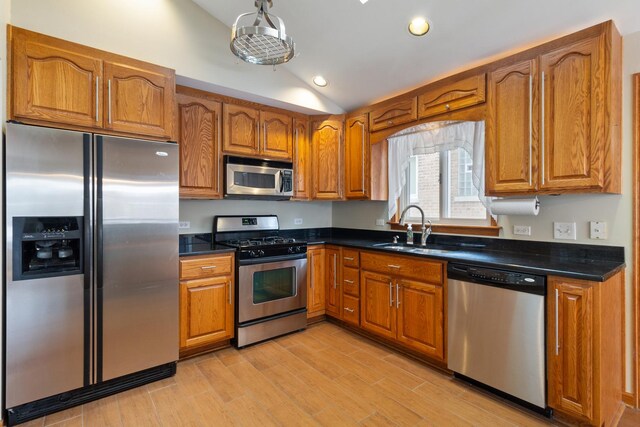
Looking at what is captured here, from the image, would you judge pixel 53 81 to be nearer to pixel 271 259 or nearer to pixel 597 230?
pixel 271 259

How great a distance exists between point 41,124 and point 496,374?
3.35 m

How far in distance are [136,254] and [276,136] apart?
72.1 inches

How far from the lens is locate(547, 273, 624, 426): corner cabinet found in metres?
1.75

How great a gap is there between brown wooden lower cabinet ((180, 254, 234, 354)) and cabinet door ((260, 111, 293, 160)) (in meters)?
1.21

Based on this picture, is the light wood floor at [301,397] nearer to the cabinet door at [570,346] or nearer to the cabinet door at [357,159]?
the cabinet door at [570,346]

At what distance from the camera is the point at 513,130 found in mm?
2307

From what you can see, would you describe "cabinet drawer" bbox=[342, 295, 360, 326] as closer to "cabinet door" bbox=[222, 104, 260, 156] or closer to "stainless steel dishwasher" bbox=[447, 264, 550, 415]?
"stainless steel dishwasher" bbox=[447, 264, 550, 415]

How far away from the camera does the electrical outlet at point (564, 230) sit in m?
2.29

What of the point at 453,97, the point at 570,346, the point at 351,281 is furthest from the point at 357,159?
the point at 570,346

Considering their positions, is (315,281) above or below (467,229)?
below

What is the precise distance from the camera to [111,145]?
2178 mm

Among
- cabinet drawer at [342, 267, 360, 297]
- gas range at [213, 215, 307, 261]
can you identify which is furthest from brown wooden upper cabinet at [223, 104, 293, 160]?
cabinet drawer at [342, 267, 360, 297]

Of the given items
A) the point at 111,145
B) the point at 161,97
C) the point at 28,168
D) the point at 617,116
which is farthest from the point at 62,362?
the point at 617,116

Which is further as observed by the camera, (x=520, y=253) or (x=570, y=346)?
(x=520, y=253)
